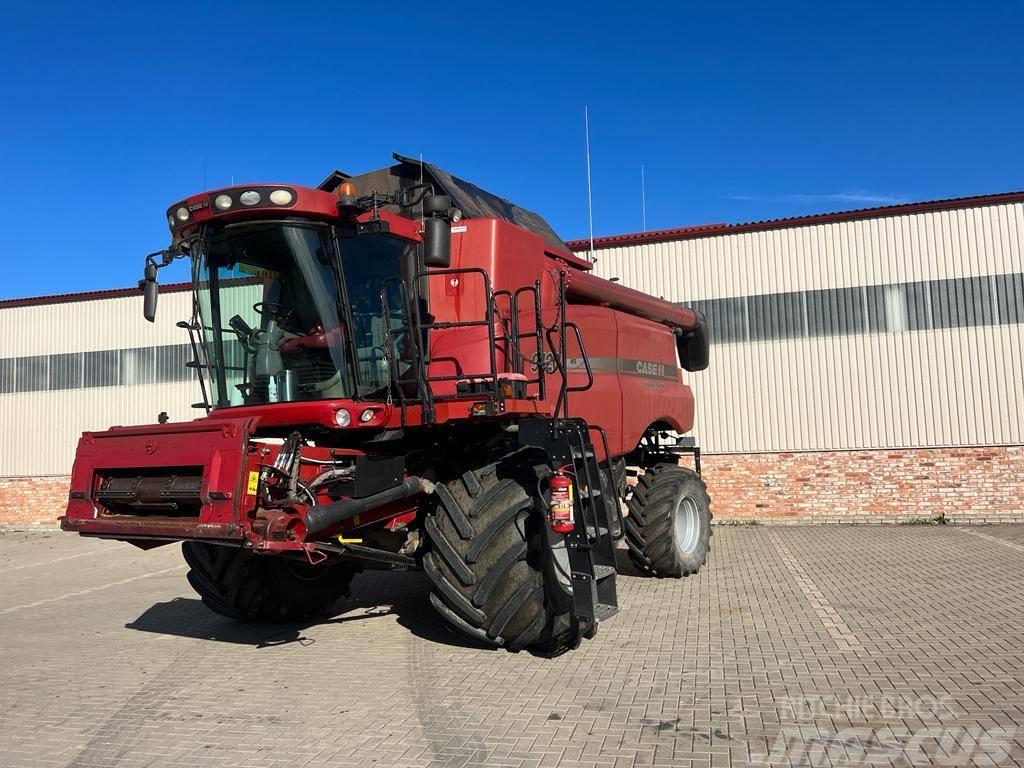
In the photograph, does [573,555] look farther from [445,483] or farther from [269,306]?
[269,306]

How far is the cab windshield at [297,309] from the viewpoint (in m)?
5.88

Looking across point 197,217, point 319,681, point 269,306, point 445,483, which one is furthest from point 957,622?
point 197,217

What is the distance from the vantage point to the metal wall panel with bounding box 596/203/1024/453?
49.4 ft

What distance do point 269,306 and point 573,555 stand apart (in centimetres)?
300

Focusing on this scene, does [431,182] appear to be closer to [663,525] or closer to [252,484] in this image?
[252,484]

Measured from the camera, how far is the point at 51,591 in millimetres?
10789

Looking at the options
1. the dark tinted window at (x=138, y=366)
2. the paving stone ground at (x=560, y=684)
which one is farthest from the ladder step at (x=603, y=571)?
the dark tinted window at (x=138, y=366)

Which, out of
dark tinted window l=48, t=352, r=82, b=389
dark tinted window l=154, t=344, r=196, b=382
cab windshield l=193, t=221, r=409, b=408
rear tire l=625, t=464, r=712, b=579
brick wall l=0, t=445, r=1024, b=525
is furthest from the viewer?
dark tinted window l=48, t=352, r=82, b=389

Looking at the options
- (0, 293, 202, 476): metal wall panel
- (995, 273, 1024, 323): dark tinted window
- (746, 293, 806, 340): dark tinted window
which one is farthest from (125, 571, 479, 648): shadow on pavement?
(995, 273, 1024, 323): dark tinted window

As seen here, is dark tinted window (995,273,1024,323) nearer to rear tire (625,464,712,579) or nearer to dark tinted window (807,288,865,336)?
dark tinted window (807,288,865,336)

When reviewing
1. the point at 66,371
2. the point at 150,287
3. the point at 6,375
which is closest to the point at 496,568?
the point at 150,287

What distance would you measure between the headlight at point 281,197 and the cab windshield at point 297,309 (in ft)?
0.61

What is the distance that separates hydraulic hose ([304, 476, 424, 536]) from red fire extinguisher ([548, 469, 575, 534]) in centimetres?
110

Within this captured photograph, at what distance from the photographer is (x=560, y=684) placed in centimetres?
525
